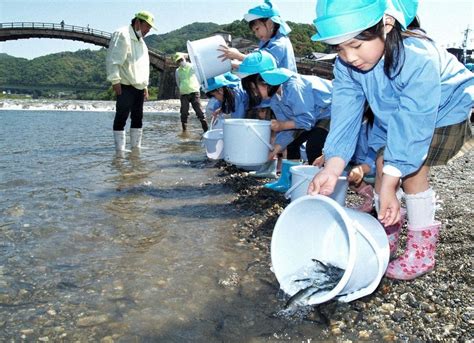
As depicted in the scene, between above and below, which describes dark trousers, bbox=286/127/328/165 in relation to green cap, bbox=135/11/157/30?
below

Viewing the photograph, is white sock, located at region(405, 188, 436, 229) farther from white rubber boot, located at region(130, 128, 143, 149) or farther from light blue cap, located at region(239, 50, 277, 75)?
white rubber boot, located at region(130, 128, 143, 149)

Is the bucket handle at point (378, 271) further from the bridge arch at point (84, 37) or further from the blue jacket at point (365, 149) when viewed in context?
the bridge arch at point (84, 37)

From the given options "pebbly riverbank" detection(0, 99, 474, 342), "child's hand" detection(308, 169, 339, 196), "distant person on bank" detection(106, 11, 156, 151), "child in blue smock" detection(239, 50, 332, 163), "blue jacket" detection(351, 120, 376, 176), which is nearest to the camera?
"pebbly riverbank" detection(0, 99, 474, 342)

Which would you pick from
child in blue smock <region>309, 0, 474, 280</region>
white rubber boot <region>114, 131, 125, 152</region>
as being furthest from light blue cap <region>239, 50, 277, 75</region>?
white rubber boot <region>114, 131, 125, 152</region>

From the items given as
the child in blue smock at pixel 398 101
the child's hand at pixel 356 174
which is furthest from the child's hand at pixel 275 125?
the child in blue smock at pixel 398 101

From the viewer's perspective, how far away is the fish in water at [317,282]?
1.60 meters

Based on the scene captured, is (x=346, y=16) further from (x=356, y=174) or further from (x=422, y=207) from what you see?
(x=356, y=174)

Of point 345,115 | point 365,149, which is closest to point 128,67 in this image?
point 365,149

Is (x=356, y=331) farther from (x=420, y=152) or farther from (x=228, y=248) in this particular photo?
(x=228, y=248)

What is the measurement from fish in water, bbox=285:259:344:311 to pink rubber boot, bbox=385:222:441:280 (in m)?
0.30

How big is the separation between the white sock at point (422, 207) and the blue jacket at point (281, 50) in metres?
2.37

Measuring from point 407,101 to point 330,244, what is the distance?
0.74 meters

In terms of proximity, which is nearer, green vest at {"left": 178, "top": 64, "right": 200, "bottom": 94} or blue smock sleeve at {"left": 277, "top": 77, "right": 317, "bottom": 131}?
blue smock sleeve at {"left": 277, "top": 77, "right": 317, "bottom": 131}

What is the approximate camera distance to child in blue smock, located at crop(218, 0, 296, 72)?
3816mm
